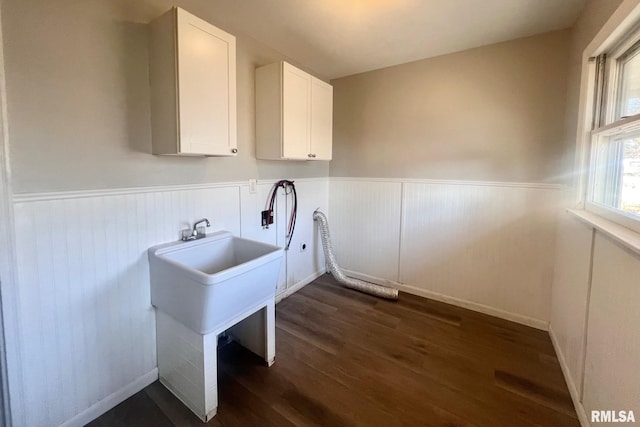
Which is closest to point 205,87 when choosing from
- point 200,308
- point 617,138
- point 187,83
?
point 187,83

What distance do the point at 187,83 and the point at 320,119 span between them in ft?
4.45

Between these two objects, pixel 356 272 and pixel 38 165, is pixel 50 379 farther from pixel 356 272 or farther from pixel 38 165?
pixel 356 272

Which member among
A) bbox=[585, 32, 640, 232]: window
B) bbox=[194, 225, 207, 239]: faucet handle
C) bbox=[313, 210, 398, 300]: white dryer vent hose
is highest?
bbox=[585, 32, 640, 232]: window

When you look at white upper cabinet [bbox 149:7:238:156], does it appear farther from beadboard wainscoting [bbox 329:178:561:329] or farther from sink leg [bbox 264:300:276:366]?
beadboard wainscoting [bbox 329:178:561:329]

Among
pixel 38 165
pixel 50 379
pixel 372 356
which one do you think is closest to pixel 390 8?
pixel 38 165

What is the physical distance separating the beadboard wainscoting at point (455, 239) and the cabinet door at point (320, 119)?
63 centimetres

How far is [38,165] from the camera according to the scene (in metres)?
1.22

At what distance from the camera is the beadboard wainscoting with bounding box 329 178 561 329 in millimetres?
2260

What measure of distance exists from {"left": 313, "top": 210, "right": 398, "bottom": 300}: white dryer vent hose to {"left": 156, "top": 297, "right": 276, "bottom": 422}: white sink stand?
1.28m

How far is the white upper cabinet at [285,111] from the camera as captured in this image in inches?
85.4

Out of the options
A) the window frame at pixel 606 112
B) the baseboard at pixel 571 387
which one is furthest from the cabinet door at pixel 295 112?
the baseboard at pixel 571 387

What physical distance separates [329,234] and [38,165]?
96.6 inches

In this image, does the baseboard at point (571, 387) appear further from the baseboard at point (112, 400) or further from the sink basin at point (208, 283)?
the baseboard at point (112, 400)

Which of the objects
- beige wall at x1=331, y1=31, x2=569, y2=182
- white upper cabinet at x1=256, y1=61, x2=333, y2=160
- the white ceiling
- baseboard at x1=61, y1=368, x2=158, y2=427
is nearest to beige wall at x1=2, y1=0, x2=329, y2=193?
the white ceiling
